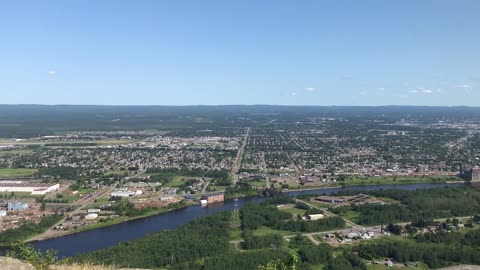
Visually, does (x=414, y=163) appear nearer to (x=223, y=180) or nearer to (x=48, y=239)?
(x=223, y=180)

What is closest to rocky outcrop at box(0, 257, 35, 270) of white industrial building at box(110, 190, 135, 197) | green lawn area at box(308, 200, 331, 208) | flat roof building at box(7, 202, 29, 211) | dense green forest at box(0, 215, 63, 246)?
dense green forest at box(0, 215, 63, 246)

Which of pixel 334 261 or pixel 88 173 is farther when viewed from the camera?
pixel 88 173

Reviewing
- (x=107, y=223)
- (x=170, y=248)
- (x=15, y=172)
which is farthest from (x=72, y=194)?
(x=170, y=248)

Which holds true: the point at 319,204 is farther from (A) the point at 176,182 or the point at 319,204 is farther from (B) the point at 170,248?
(B) the point at 170,248

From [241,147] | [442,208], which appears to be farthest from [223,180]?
[241,147]

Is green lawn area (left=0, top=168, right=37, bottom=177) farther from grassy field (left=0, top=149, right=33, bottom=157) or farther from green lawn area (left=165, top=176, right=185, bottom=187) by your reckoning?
green lawn area (left=165, top=176, right=185, bottom=187)
